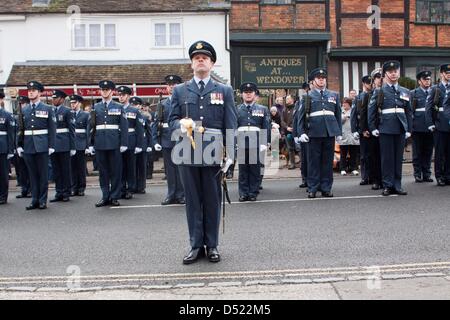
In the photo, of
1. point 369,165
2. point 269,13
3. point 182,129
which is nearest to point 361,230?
point 182,129

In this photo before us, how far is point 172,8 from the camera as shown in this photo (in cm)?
2530

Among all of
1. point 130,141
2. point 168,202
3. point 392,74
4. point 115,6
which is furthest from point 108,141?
point 115,6

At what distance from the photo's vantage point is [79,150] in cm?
1393

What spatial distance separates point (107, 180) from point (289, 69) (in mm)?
16005

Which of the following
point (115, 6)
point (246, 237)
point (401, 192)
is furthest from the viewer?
point (115, 6)

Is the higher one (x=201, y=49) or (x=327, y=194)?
(x=201, y=49)

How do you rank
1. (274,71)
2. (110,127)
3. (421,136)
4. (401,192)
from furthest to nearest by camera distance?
(274,71) < (421,136) < (110,127) < (401,192)

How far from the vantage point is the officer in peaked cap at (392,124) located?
10992 mm

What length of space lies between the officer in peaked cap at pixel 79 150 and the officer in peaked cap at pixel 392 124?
19.8ft

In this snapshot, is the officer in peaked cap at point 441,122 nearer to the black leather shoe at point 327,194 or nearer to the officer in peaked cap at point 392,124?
the officer in peaked cap at point 392,124

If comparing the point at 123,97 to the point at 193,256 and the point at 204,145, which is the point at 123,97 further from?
the point at 193,256

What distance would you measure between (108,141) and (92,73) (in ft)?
45.3

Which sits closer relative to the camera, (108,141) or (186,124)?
(186,124)
